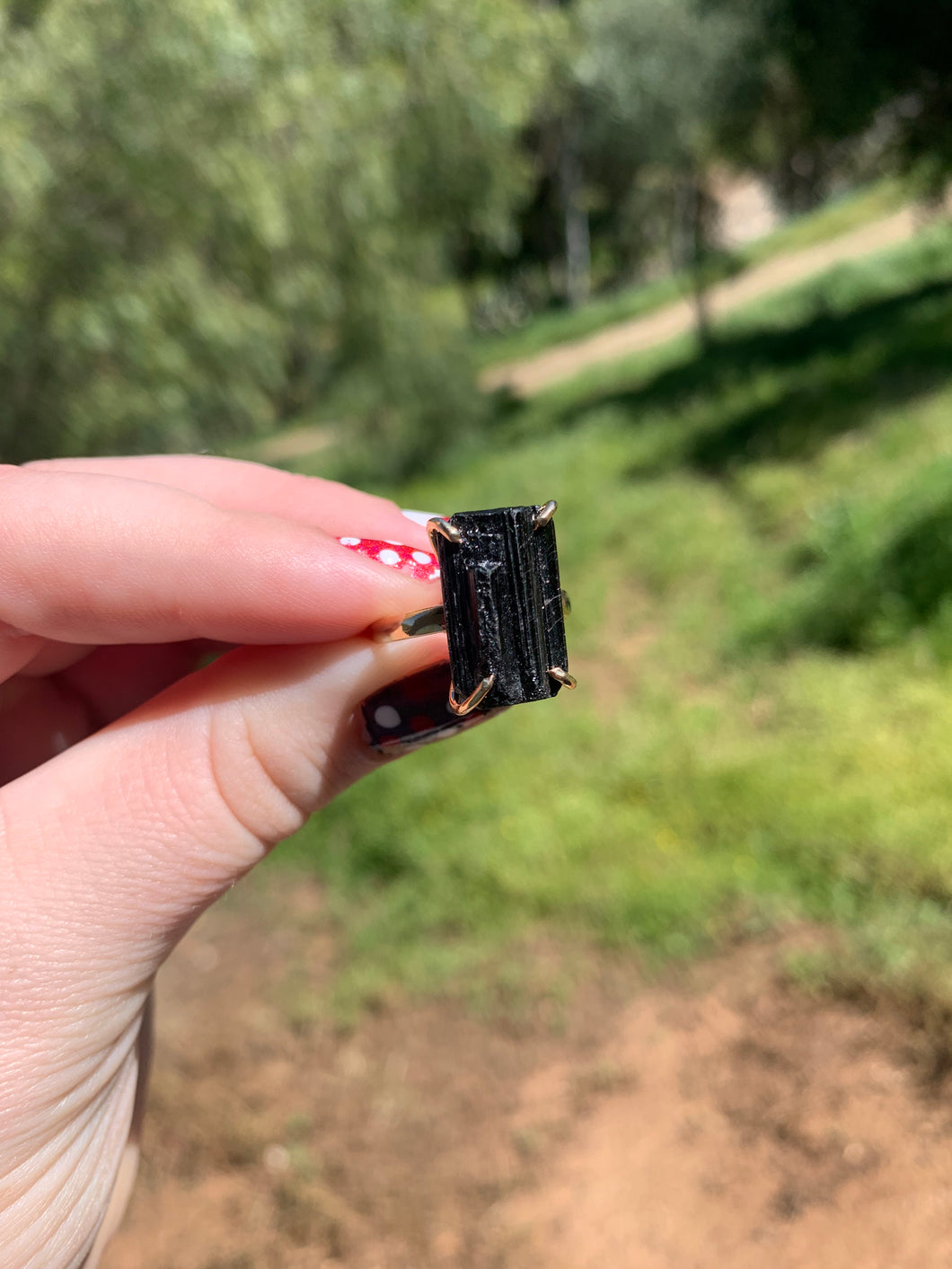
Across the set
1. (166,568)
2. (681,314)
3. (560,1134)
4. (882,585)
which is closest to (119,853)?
(166,568)

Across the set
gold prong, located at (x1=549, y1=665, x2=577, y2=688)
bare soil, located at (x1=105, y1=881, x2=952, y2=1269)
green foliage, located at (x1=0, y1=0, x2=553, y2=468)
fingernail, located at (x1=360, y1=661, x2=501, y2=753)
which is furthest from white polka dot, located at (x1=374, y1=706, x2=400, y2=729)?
green foliage, located at (x1=0, y1=0, x2=553, y2=468)

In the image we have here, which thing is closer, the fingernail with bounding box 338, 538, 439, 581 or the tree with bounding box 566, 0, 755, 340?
the fingernail with bounding box 338, 538, 439, 581

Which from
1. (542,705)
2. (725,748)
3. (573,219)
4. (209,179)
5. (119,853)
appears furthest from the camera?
(573,219)

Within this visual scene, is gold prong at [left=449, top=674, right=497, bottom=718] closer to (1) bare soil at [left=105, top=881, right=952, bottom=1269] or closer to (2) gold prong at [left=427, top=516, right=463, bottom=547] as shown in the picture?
(2) gold prong at [left=427, top=516, right=463, bottom=547]

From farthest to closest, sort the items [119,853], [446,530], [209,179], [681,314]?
[681,314], [209,179], [119,853], [446,530]

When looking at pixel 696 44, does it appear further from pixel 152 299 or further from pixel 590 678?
pixel 590 678

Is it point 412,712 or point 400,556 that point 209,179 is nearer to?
point 400,556

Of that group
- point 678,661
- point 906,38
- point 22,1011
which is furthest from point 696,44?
point 22,1011
